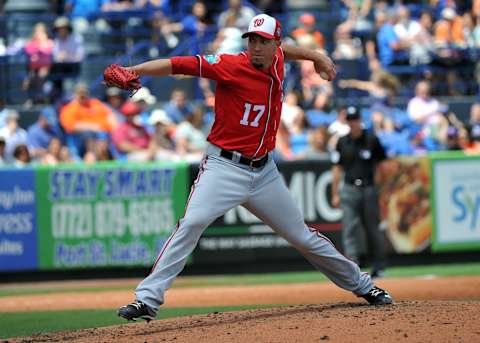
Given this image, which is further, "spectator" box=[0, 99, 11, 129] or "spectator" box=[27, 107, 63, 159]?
"spectator" box=[0, 99, 11, 129]

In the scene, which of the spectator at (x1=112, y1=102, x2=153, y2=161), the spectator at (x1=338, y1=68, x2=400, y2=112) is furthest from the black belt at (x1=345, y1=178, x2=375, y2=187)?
the spectator at (x1=338, y1=68, x2=400, y2=112)

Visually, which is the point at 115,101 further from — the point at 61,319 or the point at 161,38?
the point at 61,319

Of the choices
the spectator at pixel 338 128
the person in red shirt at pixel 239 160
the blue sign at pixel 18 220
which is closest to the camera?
the person in red shirt at pixel 239 160

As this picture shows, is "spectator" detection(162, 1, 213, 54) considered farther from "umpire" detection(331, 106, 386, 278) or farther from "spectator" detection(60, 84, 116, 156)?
"umpire" detection(331, 106, 386, 278)

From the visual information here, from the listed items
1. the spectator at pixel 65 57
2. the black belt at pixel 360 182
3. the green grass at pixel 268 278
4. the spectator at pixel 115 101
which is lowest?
the green grass at pixel 268 278

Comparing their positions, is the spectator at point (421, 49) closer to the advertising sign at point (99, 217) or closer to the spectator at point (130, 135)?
the spectator at point (130, 135)

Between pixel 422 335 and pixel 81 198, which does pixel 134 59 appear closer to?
pixel 81 198

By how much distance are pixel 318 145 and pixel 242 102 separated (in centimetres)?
775

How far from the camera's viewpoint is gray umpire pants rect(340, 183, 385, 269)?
1251cm

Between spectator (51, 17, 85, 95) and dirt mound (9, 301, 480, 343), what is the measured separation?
9.45 m

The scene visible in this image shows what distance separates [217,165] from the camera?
7133mm

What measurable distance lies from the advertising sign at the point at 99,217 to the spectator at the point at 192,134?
44.6 inches

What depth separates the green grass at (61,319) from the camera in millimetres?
8500

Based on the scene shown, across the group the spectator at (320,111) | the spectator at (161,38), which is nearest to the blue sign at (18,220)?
the spectator at (161,38)
